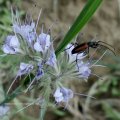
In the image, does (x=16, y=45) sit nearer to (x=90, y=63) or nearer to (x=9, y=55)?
(x=9, y=55)

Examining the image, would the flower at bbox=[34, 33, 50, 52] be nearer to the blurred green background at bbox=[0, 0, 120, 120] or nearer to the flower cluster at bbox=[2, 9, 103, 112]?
the flower cluster at bbox=[2, 9, 103, 112]

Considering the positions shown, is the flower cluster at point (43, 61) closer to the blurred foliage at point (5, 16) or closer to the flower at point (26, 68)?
the flower at point (26, 68)

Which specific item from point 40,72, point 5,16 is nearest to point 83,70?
point 40,72

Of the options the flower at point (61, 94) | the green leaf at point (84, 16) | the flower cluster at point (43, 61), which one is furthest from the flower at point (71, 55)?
the green leaf at point (84, 16)

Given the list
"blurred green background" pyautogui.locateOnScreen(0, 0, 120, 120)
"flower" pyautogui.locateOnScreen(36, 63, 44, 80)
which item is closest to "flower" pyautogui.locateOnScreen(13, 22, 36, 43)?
"flower" pyautogui.locateOnScreen(36, 63, 44, 80)

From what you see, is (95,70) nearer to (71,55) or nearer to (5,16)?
(5,16)

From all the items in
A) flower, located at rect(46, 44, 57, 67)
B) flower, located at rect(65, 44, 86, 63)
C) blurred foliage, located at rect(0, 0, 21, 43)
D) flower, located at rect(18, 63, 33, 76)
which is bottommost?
flower, located at rect(18, 63, 33, 76)
